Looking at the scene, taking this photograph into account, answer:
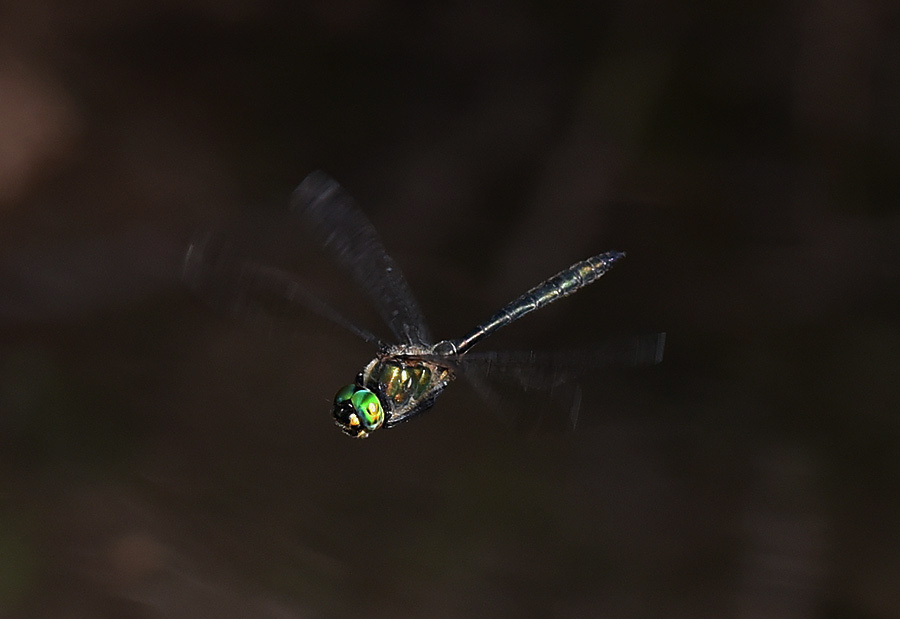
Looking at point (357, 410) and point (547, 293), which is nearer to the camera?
point (357, 410)

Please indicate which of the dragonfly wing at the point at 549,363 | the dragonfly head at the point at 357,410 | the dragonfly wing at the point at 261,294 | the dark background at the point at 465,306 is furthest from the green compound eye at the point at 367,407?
the dark background at the point at 465,306

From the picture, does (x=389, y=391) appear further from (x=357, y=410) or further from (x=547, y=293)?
(x=547, y=293)

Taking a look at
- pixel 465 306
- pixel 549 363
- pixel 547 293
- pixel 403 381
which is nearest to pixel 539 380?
pixel 549 363

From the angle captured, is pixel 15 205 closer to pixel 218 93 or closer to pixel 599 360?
pixel 218 93

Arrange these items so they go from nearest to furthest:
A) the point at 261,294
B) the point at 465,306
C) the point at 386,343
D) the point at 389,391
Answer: the point at 261,294
the point at 389,391
the point at 386,343
the point at 465,306

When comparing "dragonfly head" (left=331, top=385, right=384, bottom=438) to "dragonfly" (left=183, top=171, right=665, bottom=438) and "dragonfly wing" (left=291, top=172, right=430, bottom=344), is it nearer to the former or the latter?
"dragonfly" (left=183, top=171, right=665, bottom=438)

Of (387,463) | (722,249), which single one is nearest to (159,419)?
(387,463)
